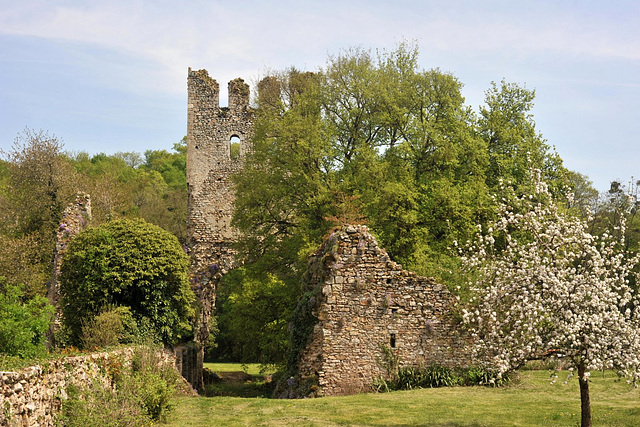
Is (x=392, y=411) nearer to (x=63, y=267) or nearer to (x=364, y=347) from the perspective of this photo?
(x=364, y=347)

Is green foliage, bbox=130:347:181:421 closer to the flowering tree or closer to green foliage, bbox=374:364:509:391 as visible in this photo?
green foliage, bbox=374:364:509:391

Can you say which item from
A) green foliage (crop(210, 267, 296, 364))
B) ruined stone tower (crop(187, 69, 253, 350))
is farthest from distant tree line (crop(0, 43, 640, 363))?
ruined stone tower (crop(187, 69, 253, 350))

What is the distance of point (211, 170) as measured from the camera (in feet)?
104

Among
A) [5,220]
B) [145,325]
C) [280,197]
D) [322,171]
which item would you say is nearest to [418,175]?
[322,171]

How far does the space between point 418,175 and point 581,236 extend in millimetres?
13977

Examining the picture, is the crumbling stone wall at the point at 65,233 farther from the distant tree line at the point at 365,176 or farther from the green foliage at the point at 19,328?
the green foliage at the point at 19,328

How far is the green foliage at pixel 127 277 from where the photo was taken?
20.1 metres

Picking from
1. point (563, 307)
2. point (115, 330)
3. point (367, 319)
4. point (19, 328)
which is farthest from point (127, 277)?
point (563, 307)

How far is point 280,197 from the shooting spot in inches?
973

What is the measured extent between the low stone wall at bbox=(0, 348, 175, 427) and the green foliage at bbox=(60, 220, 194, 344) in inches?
334

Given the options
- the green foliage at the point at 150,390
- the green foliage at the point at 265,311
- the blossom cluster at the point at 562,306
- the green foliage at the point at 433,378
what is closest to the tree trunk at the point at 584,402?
the blossom cluster at the point at 562,306

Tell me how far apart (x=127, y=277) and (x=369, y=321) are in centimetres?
799

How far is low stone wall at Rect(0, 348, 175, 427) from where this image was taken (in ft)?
27.1

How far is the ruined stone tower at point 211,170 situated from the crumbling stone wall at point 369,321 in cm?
1481
